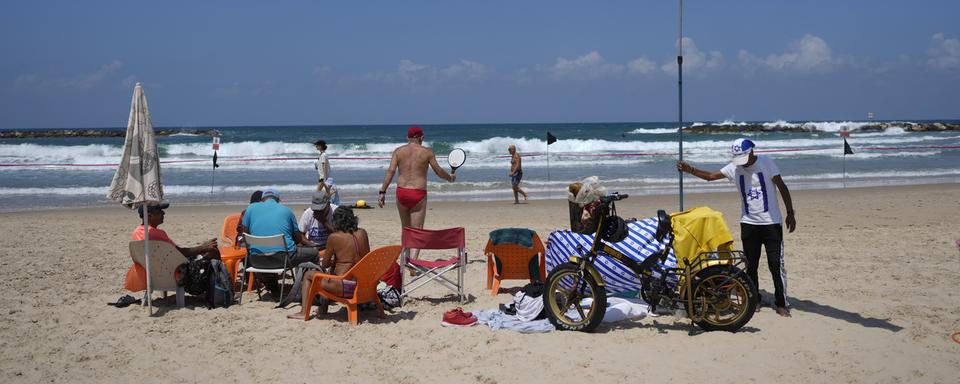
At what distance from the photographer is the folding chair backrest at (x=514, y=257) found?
20.8 ft

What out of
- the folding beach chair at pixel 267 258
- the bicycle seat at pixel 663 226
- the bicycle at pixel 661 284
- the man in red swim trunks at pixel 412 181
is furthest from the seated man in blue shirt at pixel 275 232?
the bicycle seat at pixel 663 226

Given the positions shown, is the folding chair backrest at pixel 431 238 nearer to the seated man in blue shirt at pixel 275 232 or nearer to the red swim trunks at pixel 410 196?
the seated man in blue shirt at pixel 275 232

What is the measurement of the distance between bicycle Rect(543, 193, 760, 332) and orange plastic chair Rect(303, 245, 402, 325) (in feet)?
3.91

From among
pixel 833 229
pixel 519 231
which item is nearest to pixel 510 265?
pixel 519 231

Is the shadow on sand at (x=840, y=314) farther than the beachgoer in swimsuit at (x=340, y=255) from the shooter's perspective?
No

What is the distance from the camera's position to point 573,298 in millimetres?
5164

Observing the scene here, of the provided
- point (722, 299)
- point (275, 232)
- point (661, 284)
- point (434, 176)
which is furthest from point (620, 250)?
point (434, 176)

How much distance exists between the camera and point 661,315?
5.58 m

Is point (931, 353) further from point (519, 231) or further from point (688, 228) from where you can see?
point (519, 231)

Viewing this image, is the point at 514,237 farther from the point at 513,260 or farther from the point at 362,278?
the point at 362,278

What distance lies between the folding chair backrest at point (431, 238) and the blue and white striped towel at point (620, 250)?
0.80 meters

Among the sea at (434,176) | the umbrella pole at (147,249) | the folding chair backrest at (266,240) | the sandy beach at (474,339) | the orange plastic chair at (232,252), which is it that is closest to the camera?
the sandy beach at (474,339)

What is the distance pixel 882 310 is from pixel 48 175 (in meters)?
23.3

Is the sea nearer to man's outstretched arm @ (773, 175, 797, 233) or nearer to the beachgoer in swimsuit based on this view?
the beachgoer in swimsuit
